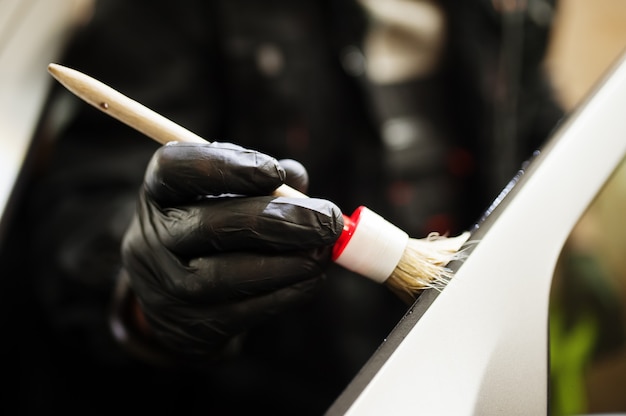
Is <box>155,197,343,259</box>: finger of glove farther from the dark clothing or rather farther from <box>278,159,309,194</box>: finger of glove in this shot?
the dark clothing

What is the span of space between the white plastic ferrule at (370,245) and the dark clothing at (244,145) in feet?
1.68

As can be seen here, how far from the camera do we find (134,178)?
0.85 m

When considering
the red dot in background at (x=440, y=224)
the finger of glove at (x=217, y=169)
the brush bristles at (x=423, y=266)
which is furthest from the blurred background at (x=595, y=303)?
the finger of glove at (x=217, y=169)

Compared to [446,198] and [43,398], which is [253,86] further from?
[43,398]

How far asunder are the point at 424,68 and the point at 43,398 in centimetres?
88

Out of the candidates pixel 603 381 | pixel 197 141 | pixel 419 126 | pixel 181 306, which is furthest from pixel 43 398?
pixel 603 381

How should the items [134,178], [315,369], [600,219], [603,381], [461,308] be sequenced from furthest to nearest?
[600,219] → [603,381] → [315,369] → [134,178] → [461,308]

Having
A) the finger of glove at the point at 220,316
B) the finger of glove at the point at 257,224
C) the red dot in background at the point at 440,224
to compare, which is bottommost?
the finger of glove at the point at 220,316

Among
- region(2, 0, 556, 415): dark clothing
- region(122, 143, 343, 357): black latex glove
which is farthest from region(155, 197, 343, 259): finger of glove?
region(2, 0, 556, 415): dark clothing

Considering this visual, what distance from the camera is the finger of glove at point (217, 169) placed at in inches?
17.3

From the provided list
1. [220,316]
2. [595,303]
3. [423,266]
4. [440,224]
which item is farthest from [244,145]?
[595,303]

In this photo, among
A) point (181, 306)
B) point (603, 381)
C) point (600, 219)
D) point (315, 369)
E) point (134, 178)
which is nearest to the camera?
point (181, 306)

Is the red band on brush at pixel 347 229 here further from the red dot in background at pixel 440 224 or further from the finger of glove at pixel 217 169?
the red dot in background at pixel 440 224

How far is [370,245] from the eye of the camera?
17.1 inches
